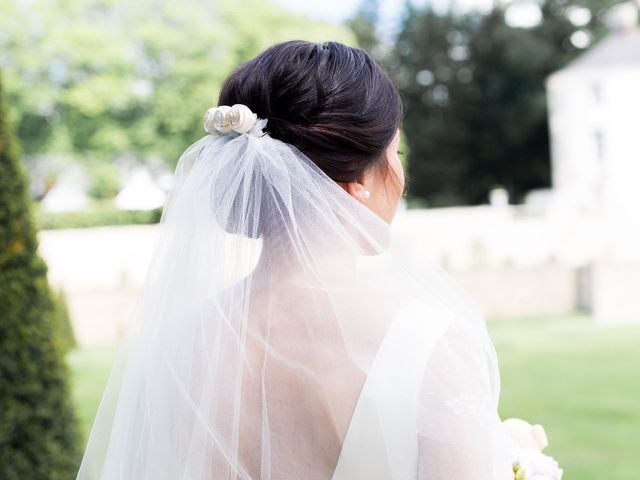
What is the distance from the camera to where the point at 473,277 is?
62.6 ft

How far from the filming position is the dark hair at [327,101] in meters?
1.62

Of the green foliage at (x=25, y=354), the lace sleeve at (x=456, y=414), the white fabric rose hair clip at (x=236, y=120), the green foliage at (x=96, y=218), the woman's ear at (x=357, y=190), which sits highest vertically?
the white fabric rose hair clip at (x=236, y=120)

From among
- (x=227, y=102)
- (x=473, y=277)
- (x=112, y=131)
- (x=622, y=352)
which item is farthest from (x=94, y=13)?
(x=227, y=102)

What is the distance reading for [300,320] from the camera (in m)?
1.59

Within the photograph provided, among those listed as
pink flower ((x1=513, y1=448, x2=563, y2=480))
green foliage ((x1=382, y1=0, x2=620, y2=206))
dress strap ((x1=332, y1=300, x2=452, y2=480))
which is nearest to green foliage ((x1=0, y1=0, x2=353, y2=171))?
green foliage ((x1=382, y1=0, x2=620, y2=206))

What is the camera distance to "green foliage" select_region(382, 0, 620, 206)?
39031 millimetres

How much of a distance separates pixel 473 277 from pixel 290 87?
17.8 meters

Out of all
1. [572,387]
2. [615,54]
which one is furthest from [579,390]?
[615,54]

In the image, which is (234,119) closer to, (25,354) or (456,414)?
(456,414)

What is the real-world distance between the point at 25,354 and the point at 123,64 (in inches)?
1003

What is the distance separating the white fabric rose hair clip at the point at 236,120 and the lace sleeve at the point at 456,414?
0.58 m

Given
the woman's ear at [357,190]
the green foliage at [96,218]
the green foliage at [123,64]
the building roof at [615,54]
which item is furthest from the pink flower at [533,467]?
the building roof at [615,54]

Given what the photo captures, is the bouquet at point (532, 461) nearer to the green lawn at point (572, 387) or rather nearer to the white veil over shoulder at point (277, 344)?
the white veil over shoulder at point (277, 344)

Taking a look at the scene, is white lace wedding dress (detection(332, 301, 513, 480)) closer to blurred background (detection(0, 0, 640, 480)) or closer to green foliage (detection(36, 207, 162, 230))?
blurred background (detection(0, 0, 640, 480))
